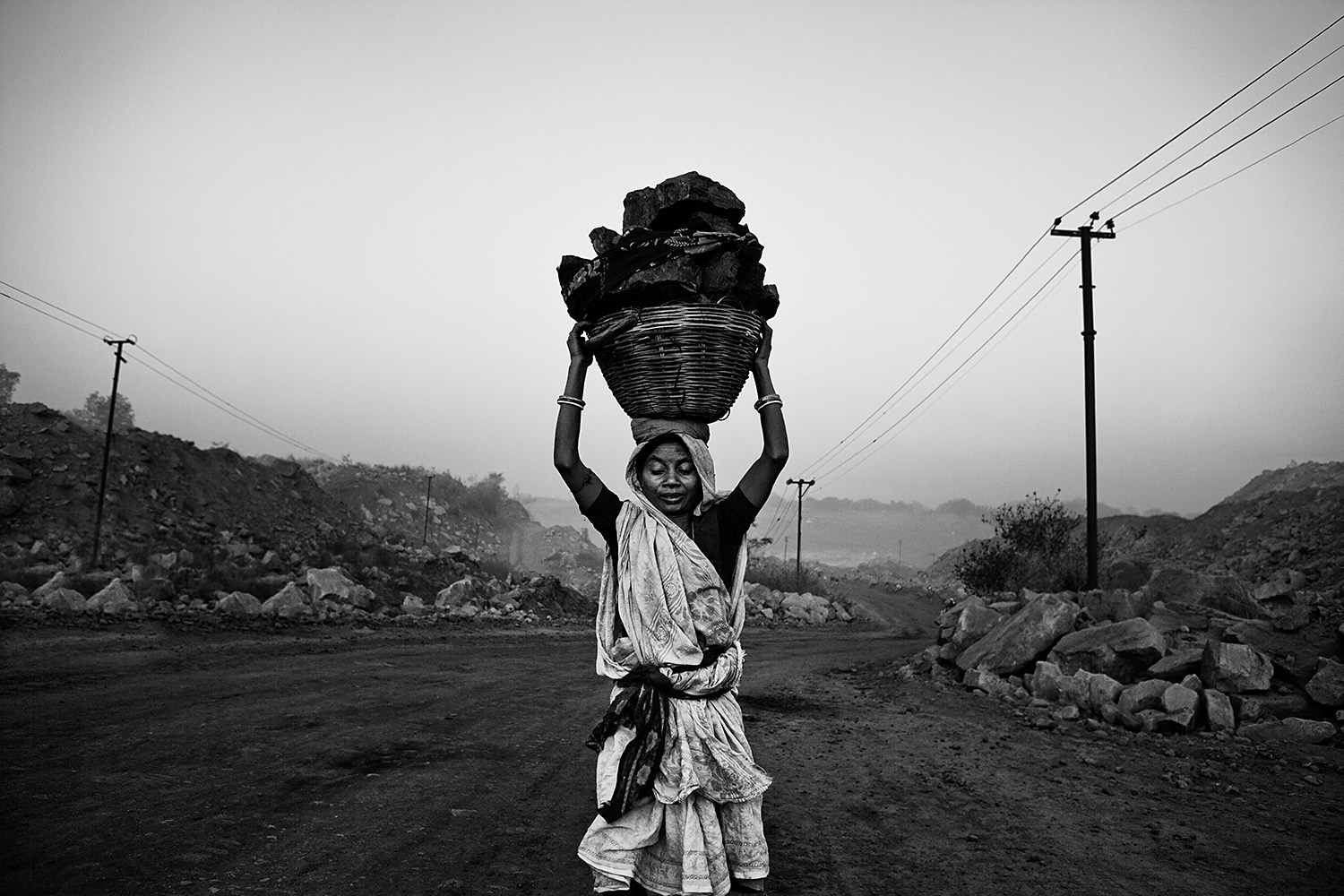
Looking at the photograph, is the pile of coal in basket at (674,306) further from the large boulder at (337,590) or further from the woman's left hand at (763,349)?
the large boulder at (337,590)

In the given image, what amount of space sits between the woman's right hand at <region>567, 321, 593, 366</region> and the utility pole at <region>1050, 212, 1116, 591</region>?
1261 cm

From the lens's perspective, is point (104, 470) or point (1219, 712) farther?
point (104, 470)

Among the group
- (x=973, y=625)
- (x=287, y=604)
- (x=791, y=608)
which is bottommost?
(x=791, y=608)

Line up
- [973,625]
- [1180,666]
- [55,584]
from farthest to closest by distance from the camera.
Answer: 1. [55,584]
2. [973,625]
3. [1180,666]

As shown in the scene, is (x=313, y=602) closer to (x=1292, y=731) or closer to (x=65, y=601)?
(x=65, y=601)

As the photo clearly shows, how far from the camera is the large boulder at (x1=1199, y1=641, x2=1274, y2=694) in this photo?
762 centimetres

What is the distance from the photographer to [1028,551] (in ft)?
61.8

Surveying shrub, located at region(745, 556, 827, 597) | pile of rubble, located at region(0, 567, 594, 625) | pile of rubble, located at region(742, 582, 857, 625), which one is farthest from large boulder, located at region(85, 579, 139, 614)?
shrub, located at region(745, 556, 827, 597)

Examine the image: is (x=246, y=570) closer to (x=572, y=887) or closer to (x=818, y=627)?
(x=818, y=627)

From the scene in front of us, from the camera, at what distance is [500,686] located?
940cm

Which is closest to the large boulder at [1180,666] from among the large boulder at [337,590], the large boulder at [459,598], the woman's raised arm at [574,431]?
the woman's raised arm at [574,431]

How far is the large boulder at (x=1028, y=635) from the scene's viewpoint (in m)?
9.78

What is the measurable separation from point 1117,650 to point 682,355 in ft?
26.1

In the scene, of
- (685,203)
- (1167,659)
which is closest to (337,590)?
(1167,659)
